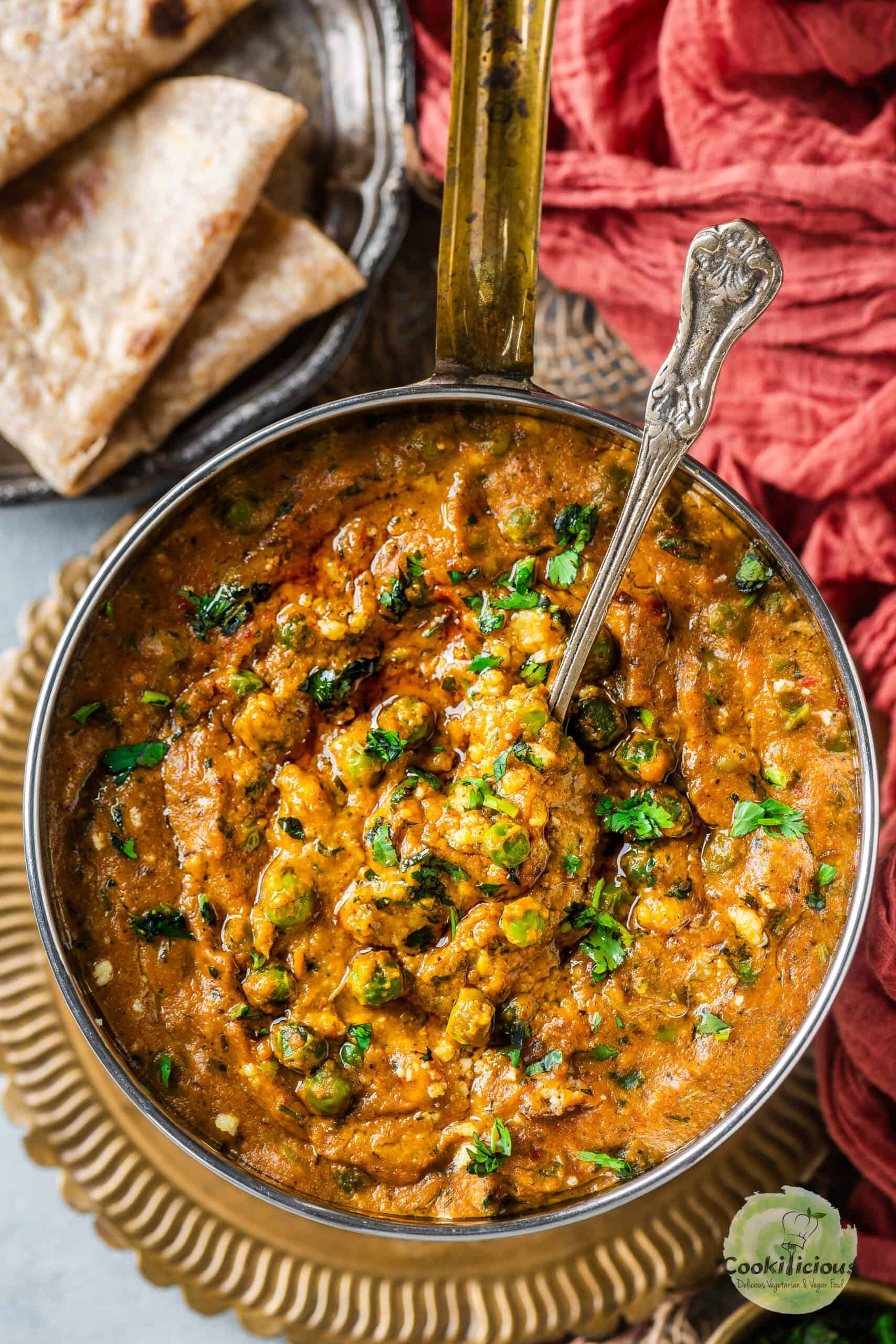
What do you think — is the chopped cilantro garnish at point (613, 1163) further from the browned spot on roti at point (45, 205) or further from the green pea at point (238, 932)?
the browned spot on roti at point (45, 205)

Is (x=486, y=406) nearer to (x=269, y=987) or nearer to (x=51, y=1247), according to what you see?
(x=269, y=987)

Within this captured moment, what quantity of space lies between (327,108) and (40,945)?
2.51 meters

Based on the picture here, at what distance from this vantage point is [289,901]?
2.45 meters

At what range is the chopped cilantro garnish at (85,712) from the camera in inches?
97.4

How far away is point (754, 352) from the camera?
317 centimetres

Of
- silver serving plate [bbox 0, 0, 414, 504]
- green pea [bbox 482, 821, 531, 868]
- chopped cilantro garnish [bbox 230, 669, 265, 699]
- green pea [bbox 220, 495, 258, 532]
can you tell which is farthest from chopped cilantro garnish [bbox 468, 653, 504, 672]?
silver serving plate [bbox 0, 0, 414, 504]

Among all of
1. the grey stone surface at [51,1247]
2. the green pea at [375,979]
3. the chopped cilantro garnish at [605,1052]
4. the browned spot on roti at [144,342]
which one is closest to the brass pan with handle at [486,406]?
the chopped cilantro garnish at [605,1052]

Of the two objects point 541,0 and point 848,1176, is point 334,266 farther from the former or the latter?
point 848,1176

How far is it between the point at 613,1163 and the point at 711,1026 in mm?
367

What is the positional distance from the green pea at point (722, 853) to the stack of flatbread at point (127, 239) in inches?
69.8

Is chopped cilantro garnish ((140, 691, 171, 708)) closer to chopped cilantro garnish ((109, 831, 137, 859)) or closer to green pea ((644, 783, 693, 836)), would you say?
chopped cilantro garnish ((109, 831, 137, 859))

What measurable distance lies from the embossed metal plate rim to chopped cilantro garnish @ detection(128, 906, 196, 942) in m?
0.16

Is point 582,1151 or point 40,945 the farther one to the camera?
point 40,945

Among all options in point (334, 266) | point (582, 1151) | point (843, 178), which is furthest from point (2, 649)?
point (843, 178)
